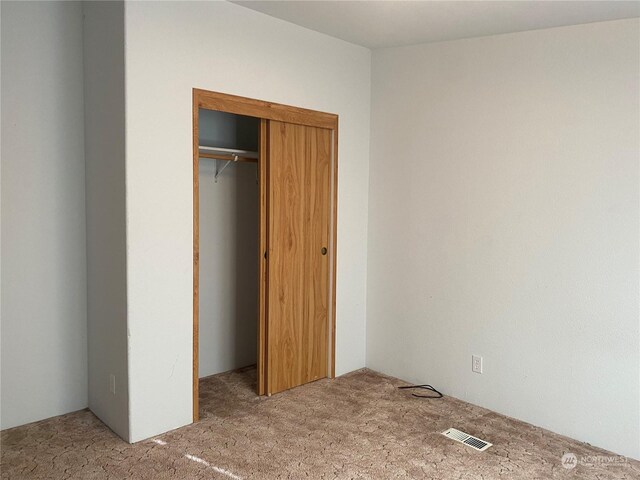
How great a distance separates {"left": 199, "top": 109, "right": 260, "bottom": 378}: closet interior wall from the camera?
402 centimetres

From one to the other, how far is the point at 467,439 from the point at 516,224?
4.24 ft

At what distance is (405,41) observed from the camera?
3822 millimetres

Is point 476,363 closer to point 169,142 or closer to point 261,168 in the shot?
point 261,168

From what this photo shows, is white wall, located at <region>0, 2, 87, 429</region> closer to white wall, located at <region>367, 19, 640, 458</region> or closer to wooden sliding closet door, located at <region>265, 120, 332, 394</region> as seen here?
wooden sliding closet door, located at <region>265, 120, 332, 394</region>

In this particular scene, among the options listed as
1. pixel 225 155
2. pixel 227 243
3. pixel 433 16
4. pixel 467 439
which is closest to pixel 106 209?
pixel 225 155

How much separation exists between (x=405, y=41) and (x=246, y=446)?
2754 millimetres

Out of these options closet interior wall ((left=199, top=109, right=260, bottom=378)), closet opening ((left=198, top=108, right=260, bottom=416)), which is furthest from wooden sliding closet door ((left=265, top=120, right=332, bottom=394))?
closet interior wall ((left=199, top=109, right=260, bottom=378))

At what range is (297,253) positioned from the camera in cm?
388

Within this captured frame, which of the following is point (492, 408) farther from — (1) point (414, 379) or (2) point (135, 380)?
(2) point (135, 380)

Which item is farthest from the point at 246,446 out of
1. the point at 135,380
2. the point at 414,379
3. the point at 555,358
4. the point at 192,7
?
the point at 192,7

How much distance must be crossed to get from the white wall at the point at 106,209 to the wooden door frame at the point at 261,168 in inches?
16.3

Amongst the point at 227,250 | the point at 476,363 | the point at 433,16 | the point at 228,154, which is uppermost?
the point at 433,16

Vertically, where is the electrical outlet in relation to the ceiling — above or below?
below

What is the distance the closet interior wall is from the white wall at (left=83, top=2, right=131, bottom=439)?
84cm
